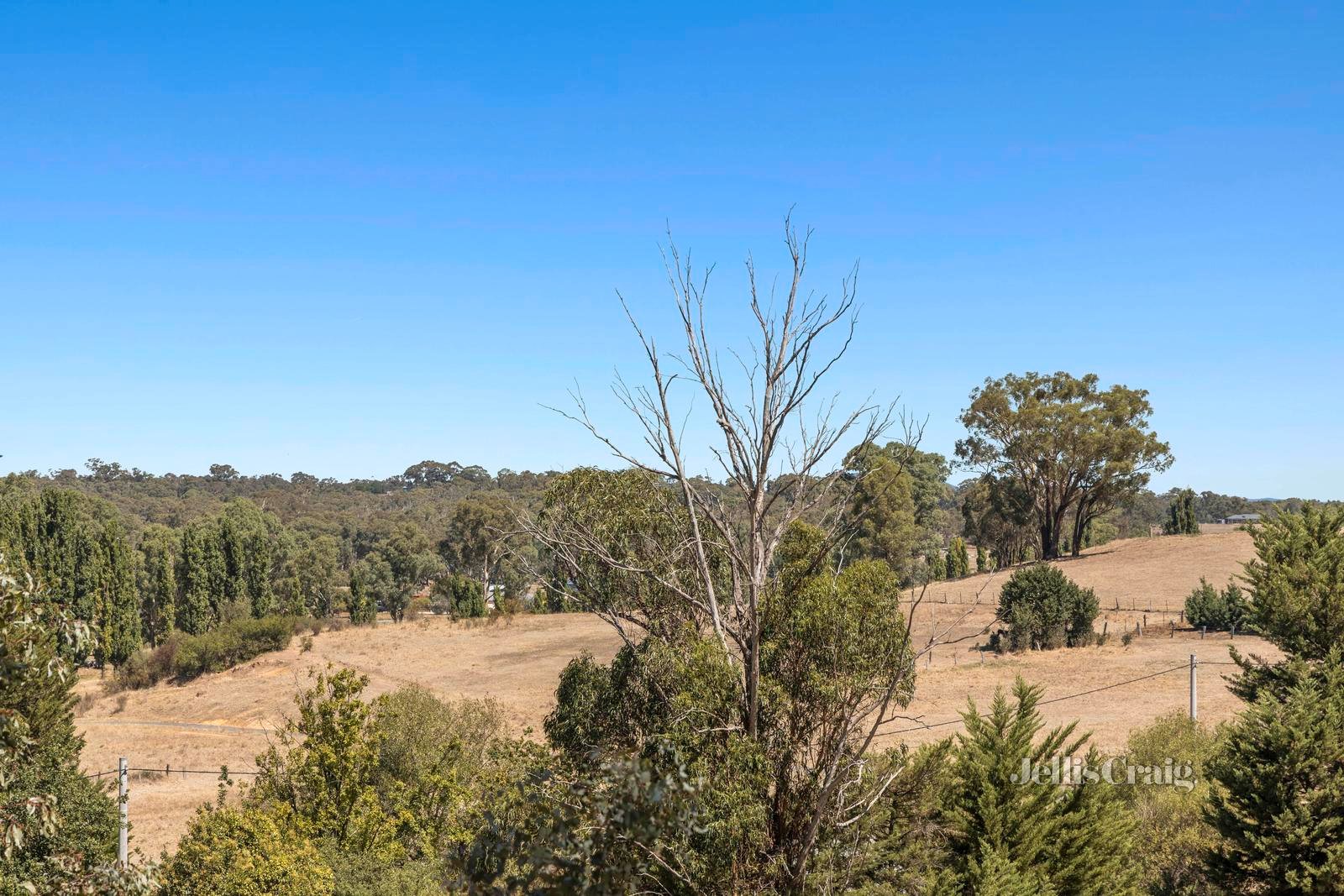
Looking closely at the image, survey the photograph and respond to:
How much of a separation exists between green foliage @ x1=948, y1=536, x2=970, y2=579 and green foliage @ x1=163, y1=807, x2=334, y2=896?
62022 mm

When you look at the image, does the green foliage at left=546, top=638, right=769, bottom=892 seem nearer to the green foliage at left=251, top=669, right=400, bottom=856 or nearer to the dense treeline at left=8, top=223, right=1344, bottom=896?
the dense treeline at left=8, top=223, right=1344, bottom=896

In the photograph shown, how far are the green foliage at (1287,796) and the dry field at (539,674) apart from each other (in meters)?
5.17

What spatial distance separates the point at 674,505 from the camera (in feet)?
50.6

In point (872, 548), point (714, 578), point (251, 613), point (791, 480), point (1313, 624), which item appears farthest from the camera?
point (872, 548)

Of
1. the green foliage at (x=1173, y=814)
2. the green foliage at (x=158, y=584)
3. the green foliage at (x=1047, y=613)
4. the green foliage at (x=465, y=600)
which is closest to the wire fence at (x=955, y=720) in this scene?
the green foliage at (x=1047, y=613)

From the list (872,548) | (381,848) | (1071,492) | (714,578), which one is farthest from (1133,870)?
(872,548)

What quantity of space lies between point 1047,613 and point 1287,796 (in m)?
28.3

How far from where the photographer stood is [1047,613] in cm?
3934

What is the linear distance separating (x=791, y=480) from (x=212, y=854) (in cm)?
891

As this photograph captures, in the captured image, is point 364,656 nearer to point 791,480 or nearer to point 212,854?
point 212,854

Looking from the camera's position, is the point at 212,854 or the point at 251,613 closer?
the point at 212,854

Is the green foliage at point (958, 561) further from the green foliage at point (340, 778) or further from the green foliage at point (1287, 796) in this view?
the green foliage at point (340, 778)

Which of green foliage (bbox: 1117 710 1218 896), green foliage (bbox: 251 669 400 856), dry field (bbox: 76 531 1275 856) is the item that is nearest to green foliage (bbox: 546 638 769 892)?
green foliage (bbox: 251 669 400 856)

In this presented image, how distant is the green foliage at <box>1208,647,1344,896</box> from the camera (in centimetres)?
1198
